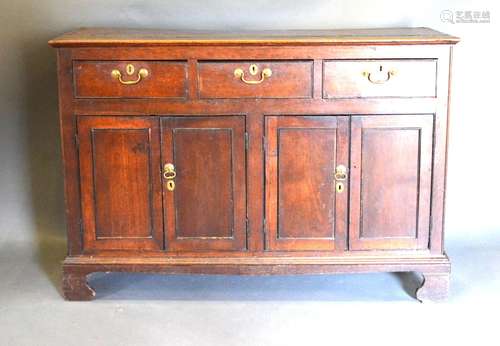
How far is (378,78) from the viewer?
9.64ft

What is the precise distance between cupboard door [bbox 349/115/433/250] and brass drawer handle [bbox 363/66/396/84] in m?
0.14

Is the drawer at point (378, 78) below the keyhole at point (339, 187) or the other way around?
the other way around

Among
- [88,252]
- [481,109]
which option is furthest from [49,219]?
[481,109]

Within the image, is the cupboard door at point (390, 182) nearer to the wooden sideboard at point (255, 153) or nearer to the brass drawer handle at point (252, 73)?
the wooden sideboard at point (255, 153)

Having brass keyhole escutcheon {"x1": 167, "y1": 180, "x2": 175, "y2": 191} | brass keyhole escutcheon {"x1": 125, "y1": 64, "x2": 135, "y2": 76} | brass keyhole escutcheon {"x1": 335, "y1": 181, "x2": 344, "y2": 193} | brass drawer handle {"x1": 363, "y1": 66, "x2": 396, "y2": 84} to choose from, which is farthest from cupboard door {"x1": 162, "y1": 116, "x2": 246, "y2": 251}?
brass drawer handle {"x1": 363, "y1": 66, "x2": 396, "y2": 84}

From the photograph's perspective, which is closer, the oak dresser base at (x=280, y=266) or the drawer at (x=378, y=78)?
the drawer at (x=378, y=78)

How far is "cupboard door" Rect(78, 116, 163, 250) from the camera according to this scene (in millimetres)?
3010

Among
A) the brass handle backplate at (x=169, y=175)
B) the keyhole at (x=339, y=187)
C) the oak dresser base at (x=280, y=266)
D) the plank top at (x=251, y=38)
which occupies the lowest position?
the oak dresser base at (x=280, y=266)

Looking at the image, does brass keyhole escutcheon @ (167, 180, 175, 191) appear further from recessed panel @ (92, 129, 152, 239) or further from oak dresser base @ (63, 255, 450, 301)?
oak dresser base @ (63, 255, 450, 301)

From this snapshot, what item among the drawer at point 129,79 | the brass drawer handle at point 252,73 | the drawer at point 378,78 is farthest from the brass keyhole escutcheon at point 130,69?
the drawer at point 378,78

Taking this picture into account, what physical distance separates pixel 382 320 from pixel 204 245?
0.74 meters

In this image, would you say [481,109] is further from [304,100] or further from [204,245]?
[204,245]

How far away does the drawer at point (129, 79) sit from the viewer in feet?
9.66

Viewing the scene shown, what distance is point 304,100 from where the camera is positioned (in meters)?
2.96
